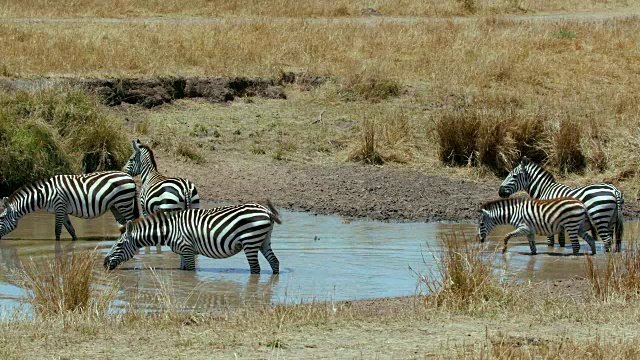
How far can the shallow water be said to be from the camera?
38.2 ft

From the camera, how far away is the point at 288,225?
16.4 metres

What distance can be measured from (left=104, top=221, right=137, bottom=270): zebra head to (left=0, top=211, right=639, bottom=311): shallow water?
0.14 meters

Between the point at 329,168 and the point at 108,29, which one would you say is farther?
the point at 108,29

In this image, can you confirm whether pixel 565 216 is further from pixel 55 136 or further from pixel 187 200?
pixel 55 136

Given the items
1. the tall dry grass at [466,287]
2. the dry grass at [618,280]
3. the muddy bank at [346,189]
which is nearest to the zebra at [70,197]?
the muddy bank at [346,189]

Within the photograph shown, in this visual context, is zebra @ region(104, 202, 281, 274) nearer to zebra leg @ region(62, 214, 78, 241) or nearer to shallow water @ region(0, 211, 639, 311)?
shallow water @ region(0, 211, 639, 311)

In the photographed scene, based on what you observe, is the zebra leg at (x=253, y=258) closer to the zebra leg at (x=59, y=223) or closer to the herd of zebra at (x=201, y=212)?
the herd of zebra at (x=201, y=212)

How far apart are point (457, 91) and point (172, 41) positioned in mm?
7091

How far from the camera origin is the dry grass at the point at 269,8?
37188 mm

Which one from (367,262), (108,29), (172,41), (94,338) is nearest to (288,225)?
(367,262)

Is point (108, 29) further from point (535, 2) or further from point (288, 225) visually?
point (535, 2)

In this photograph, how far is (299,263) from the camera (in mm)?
13594

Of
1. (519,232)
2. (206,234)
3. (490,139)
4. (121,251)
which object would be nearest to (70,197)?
(121,251)

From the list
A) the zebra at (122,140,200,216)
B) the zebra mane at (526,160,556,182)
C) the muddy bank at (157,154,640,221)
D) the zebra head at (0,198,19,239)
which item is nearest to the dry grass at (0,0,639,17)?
the muddy bank at (157,154,640,221)
